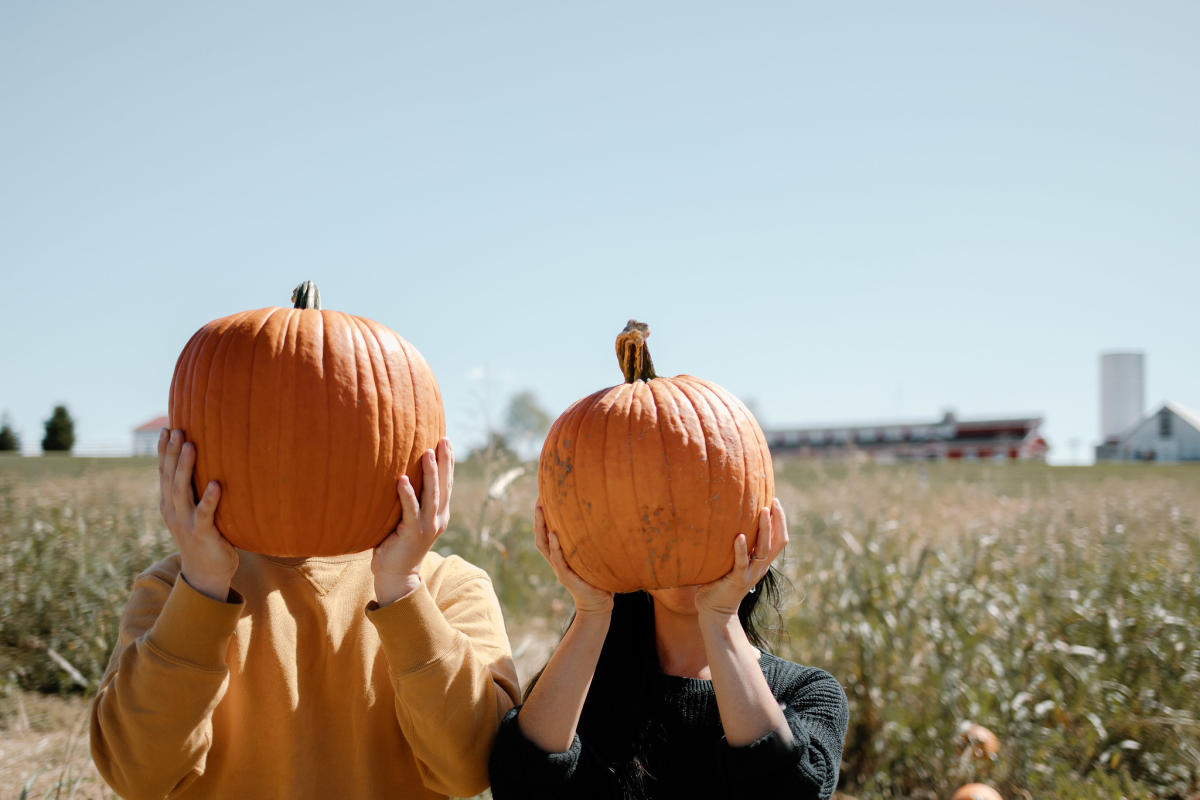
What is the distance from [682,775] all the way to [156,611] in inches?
52.4

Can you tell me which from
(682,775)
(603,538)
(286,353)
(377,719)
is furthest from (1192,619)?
(286,353)

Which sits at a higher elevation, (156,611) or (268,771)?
(156,611)

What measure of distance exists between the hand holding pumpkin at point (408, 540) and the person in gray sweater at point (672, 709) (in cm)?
35

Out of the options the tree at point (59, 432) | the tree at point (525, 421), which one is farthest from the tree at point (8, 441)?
the tree at point (525, 421)

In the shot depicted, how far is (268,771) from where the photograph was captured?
1867 mm

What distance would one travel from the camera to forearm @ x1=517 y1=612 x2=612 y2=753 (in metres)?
1.90

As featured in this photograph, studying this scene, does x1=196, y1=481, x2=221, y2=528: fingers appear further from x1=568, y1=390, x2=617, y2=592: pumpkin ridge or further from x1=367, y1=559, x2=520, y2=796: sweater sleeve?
x1=568, y1=390, x2=617, y2=592: pumpkin ridge

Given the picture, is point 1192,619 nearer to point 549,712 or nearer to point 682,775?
point 682,775

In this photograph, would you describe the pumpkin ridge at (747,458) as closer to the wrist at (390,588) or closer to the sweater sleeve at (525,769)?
the sweater sleeve at (525,769)

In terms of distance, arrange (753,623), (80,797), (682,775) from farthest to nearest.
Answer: (80,797) → (753,623) → (682,775)

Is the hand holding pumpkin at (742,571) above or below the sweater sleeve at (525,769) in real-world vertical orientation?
above

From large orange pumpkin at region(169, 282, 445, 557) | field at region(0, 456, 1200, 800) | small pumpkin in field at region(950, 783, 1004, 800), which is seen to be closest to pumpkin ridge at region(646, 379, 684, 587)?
large orange pumpkin at region(169, 282, 445, 557)

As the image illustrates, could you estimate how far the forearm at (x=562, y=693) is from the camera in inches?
74.7

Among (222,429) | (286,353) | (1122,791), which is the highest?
(286,353)
